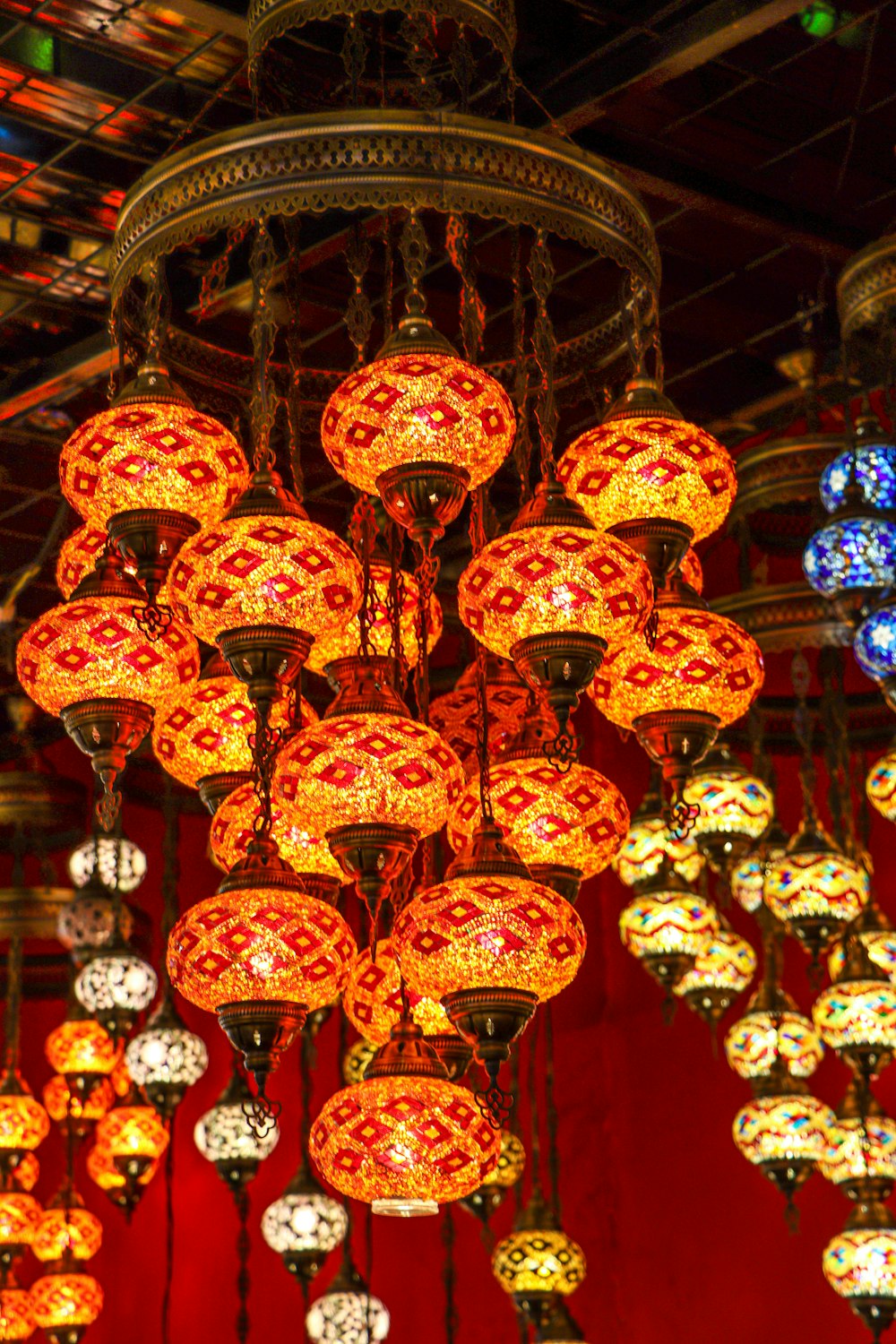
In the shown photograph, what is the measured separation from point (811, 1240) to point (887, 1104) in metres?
0.47

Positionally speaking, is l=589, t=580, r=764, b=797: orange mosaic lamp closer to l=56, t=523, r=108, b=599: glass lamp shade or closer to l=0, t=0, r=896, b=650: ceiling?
l=56, t=523, r=108, b=599: glass lamp shade

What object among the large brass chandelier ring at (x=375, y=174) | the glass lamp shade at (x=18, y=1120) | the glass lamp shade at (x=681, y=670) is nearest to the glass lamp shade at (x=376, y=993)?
the glass lamp shade at (x=681, y=670)

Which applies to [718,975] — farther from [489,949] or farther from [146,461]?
[146,461]

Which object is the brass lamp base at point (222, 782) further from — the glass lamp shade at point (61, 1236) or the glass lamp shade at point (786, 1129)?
the glass lamp shade at point (61, 1236)

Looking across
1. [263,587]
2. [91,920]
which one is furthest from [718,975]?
[263,587]

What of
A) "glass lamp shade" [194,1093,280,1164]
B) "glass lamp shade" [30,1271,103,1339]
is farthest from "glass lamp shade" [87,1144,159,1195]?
"glass lamp shade" [194,1093,280,1164]

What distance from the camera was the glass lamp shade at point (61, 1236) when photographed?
6.74 metres

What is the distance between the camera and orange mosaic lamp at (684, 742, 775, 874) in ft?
16.9

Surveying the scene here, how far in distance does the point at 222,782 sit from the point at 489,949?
2.91 ft

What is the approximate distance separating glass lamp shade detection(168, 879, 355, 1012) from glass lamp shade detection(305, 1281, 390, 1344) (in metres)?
2.85

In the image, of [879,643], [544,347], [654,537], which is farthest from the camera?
[879,643]

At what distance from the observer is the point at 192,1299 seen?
758cm

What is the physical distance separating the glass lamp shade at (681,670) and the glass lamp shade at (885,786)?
60.1 inches

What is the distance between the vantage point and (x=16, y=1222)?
668 centimetres
